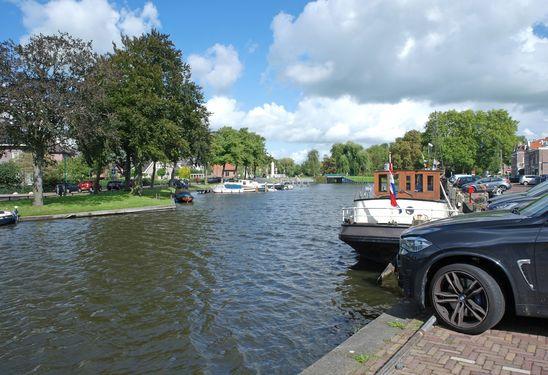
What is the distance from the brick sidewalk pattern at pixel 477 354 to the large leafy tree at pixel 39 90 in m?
29.8

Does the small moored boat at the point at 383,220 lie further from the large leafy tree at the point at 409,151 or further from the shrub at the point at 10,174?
the large leafy tree at the point at 409,151

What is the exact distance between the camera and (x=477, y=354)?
4.84m

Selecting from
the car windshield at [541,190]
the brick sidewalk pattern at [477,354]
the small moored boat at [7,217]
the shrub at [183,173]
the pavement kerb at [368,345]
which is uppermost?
the shrub at [183,173]

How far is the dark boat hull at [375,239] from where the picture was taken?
1344cm

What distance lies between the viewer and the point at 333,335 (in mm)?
8117

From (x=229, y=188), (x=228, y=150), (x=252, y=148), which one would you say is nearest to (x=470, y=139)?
(x=252, y=148)

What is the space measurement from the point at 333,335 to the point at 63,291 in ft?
23.6

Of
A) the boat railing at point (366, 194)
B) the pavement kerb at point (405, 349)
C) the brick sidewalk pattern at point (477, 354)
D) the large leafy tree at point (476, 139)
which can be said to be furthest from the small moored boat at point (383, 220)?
the large leafy tree at point (476, 139)

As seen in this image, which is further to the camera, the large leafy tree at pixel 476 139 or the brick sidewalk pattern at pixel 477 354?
the large leafy tree at pixel 476 139

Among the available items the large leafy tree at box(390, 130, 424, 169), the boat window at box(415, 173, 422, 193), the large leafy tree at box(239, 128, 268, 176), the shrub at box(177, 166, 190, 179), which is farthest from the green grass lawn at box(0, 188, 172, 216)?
the large leafy tree at box(390, 130, 424, 169)

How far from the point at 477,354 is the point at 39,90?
31962mm

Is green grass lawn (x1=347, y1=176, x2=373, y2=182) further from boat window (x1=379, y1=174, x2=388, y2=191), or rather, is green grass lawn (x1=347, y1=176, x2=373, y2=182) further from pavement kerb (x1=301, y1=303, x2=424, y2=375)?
pavement kerb (x1=301, y1=303, x2=424, y2=375)

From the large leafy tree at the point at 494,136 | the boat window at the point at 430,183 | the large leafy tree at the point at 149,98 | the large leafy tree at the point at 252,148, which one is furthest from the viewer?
the large leafy tree at the point at 252,148

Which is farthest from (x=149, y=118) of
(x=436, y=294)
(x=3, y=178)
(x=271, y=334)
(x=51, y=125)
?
(x=436, y=294)
